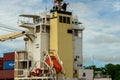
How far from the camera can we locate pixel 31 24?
52656mm

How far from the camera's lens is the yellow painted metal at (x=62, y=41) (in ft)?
162

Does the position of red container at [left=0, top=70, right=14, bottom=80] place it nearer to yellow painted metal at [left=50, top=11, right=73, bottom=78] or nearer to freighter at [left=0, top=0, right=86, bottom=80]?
freighter at [left=0, top=0, right=86, bottom=80]

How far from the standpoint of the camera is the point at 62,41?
1955 inches

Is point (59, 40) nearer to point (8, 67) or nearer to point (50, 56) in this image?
point (50, 56)

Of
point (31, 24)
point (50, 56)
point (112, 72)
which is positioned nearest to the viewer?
point (50, 56)

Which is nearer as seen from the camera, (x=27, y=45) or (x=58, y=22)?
(x=58, y=22)

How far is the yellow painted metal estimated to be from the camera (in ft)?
162

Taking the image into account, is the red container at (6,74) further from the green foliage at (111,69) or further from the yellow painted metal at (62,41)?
the green foliage at (111,69)

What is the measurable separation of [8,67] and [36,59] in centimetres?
491

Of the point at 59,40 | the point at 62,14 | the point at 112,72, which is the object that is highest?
the point at 62,14

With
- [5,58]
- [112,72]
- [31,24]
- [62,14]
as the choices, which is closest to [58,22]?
[62,14]

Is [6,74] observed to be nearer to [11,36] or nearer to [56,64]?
[11,36]

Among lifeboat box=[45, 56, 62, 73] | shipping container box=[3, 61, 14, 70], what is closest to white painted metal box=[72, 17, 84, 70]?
lifeboat box=[45, 56, 62, 73]

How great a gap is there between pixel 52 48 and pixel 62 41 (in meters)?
1.80
